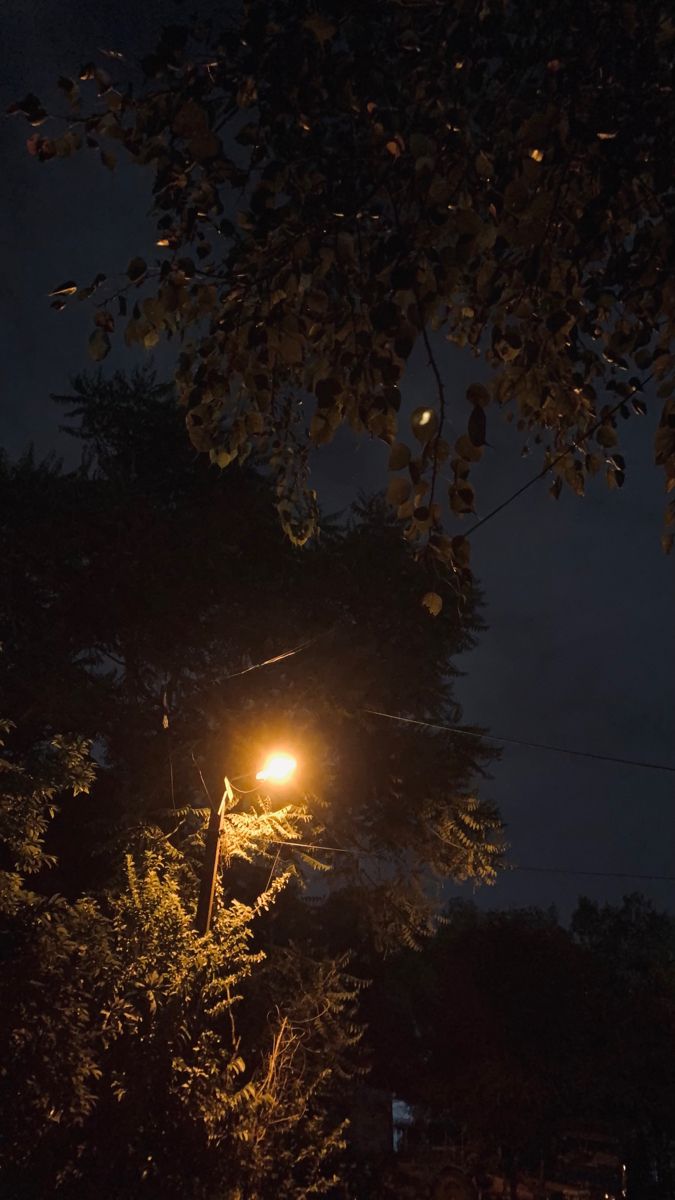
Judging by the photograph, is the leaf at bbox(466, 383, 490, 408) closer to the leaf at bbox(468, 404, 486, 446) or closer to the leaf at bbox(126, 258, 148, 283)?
the leaf at bbox(468, 404, 486, 446)

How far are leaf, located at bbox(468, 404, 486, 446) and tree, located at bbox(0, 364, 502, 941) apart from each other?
15781 mm

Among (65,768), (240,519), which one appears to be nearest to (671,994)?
(240,519)

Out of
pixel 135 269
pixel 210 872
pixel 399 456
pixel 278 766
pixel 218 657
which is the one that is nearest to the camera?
pixel 399 456

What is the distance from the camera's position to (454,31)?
265 centimetres

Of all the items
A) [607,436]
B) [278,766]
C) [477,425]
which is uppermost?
[607,436]

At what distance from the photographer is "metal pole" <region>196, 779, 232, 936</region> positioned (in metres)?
10.5

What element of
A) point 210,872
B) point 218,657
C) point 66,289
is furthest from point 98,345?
point 218,657

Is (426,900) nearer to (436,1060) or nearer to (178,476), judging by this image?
(178,476)

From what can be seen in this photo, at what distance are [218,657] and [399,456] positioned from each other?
19274 millimetres

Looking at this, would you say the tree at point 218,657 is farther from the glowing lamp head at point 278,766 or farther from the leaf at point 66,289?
the leaf at point 66,289

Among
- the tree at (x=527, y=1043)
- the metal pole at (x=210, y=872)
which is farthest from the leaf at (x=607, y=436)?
the tree at (x=527, y=1043)

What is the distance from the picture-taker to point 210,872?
10750 millimetres

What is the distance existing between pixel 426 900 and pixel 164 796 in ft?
20.0

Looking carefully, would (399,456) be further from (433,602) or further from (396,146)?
(396,146)
